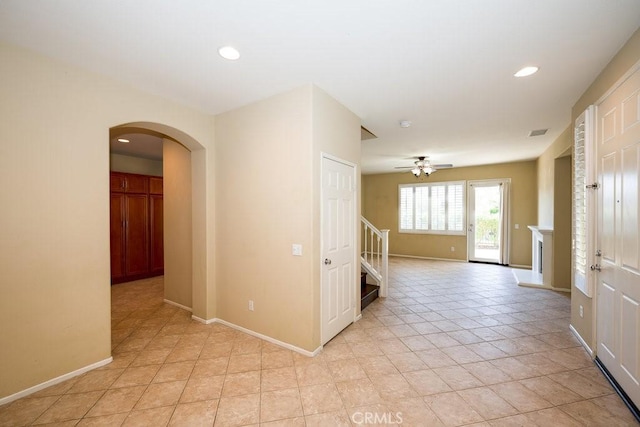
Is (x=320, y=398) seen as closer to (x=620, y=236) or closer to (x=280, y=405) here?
(x=280, y=405)

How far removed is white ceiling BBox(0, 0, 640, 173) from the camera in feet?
5.68

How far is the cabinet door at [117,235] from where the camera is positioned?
531cm

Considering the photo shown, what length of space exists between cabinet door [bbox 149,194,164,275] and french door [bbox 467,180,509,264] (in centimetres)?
827

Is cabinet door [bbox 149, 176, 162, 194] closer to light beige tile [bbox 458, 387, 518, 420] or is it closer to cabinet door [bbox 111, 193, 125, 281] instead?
cabinet door [bbox 111, 193, 125, 281]

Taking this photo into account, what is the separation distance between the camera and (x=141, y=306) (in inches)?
161

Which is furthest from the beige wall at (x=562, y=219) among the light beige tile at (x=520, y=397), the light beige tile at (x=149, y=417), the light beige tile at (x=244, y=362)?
the light beige tile at (x=149, y=417)

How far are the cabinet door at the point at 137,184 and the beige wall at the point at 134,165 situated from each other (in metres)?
0.41

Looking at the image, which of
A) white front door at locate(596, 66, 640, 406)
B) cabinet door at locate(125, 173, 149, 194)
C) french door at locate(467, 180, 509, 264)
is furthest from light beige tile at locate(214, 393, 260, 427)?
french door at locate(467, 180, 509, 264)

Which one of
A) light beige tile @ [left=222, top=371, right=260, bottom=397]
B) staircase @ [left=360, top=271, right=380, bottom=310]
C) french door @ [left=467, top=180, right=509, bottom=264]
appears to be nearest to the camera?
light beige tile @ [left=222, top=371, right=260, bottom=397]

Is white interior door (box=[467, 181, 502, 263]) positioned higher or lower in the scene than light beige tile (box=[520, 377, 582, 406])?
higher

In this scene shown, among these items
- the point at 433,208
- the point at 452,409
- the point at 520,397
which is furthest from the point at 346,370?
the point at 433,208

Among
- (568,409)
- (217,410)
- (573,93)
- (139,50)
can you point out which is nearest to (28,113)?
(139,50)

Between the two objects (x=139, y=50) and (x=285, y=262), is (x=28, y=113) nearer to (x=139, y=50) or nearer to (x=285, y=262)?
(x=139, y=50)

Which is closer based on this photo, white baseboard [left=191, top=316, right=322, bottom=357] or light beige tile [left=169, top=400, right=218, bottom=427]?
light beige tile [left=169, top=400, right=218, bottom=427]
